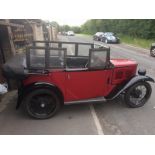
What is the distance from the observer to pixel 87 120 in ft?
15.0

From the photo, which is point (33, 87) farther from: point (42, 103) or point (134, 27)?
point (134, 27)

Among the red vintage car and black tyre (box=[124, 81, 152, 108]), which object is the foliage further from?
the red vintage car

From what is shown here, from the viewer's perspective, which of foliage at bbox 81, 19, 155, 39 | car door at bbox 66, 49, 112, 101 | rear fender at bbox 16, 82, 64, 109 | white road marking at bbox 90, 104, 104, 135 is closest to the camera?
white road marking at bbox 90, 104, 104, 135

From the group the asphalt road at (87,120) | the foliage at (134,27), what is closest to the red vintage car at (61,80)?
the asphalt road at (87,120)

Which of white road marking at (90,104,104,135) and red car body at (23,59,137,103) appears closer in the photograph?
white road marking at (90,104,104,135)

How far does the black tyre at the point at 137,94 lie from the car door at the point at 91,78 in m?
0.67

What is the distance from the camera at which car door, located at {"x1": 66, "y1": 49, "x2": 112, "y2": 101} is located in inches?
181

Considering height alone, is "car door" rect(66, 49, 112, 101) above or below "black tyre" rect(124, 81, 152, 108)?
above

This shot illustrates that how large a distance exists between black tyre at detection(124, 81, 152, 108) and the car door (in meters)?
0.67

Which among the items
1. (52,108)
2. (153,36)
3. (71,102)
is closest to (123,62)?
(71,102)

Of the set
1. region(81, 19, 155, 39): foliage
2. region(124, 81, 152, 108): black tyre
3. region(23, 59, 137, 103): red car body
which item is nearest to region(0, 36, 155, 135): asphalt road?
region(124, 81, 152, 108): black tyre

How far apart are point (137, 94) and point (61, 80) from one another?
203 cm

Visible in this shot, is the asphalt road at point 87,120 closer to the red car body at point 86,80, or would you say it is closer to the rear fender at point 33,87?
the red car body at point 86,80

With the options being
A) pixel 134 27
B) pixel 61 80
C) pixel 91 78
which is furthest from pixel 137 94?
pixel 134 27
